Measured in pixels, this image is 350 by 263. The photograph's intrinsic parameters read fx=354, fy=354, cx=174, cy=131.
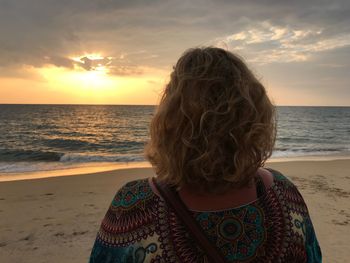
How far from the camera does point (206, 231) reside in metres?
1.15

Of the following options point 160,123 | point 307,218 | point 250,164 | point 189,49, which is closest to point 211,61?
point 189,49

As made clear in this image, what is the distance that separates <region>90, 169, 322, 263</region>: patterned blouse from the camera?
115cm

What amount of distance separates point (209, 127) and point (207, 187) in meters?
0.20

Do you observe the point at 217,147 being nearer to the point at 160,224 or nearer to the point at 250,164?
the point at 250,164

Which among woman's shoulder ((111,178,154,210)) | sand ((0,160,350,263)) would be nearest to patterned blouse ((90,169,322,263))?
woman's shoulder ((111,178,154,210))

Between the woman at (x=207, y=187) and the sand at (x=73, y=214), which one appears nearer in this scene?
the woman at (x=207, y=187)

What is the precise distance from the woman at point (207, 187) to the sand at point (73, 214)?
3955mm

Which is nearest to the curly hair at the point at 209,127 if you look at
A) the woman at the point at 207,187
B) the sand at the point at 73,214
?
the woman at the point at 207,187

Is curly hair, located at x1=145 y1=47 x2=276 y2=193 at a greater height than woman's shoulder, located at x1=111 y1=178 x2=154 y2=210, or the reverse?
curly hair, located at x1=145 y1=47 x2=276 y2=193

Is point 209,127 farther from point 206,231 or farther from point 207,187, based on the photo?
point 206,231

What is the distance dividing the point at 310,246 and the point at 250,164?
400 millimetres

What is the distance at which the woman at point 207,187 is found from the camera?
45.4 inches

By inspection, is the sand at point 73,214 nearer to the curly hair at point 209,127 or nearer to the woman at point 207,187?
the woman at point 207,187

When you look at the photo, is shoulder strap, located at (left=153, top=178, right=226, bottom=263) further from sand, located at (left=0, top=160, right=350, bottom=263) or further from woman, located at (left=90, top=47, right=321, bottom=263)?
sand, located at (left=0, top=160, right=350, bottom=263)
